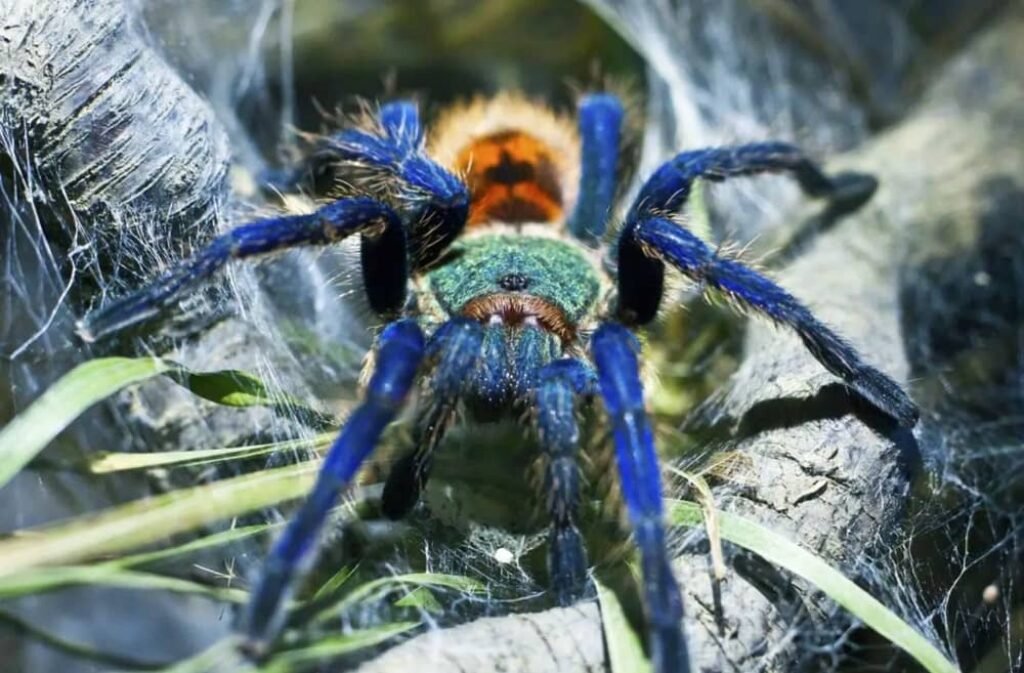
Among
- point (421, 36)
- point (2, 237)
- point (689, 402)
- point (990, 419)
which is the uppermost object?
point (421, 36)

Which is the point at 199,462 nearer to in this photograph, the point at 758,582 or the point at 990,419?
the point at 758,582

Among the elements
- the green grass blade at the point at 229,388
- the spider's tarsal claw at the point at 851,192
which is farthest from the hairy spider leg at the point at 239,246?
the spider's tarsal claw at the point at 851,192

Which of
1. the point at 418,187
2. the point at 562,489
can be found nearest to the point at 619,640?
the point at 562,489

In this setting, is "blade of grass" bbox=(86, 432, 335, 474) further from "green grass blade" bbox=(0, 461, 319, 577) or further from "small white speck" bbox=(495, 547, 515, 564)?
"small white speck" bbox=(495, 547, 515, 564)

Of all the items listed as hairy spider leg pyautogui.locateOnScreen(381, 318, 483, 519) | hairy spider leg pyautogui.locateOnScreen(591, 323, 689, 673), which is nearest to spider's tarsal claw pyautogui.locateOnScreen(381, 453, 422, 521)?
hairy spider leg pyautogui.locateOnScreen(381, 318, 483, 519)

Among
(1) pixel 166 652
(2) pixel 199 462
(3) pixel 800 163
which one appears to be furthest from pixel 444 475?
(3) pixel 800 163
